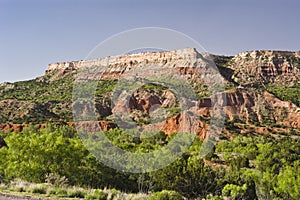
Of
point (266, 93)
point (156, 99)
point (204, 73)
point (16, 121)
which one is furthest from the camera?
point (204, 73)

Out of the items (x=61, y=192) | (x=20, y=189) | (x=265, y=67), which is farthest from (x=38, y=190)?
(x=265, y=67)

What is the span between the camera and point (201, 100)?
91.1m

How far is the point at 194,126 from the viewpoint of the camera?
76750mm

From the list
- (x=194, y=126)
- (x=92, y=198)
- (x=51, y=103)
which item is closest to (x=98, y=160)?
(x=92, y=198)

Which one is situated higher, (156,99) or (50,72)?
(50,72)

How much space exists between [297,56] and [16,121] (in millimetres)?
116366

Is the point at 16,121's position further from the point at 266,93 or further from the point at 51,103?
the point at 266,93

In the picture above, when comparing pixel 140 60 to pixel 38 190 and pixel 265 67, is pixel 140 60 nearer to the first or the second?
pixel 265 67

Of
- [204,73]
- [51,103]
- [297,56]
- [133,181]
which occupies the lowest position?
[133,181]

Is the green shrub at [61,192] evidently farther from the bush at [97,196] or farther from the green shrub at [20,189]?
the green shrub at [20,189]

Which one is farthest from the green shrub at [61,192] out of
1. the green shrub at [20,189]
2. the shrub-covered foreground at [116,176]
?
the shrub-covered foreground at [116,176]

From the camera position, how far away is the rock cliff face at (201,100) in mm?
84938

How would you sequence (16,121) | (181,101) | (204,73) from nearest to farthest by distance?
(16,121) < (181,101) < (204,73)

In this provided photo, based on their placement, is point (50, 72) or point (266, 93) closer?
point (266, 93)
